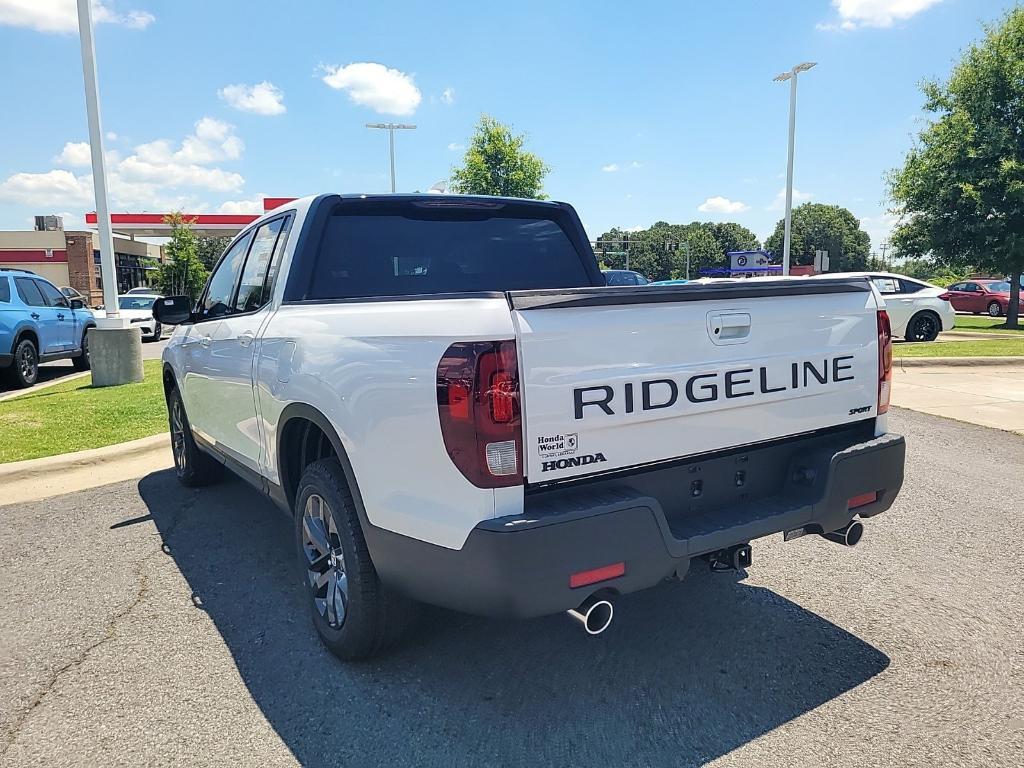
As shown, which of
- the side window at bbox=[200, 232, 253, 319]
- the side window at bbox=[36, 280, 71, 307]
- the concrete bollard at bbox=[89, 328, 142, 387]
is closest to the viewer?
the side window at bbox=[200, 232, 253, 319]

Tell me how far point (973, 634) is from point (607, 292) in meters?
2.31

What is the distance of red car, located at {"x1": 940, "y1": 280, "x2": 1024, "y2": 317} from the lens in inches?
1155

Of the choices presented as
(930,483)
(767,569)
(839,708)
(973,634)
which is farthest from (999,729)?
(930,483)

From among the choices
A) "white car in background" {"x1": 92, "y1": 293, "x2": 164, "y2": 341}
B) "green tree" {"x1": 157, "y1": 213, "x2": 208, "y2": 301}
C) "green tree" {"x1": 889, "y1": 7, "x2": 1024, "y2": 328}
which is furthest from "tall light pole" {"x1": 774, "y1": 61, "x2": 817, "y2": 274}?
"green tree" {"x1": 157, "y1": 213, "x2": 208, "y2": 301}

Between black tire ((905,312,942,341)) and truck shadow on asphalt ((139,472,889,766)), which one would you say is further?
black tire ((905,312,942,341))

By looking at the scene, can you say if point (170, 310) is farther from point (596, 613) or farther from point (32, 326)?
point (32, 326)

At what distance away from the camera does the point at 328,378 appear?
2842 mm

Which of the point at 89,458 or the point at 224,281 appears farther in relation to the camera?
the point at 89,458

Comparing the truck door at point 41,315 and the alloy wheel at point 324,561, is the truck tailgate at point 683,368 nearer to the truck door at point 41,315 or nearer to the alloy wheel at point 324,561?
the alloy wheel at point 324,561

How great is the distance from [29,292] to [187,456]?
9070 millimetres

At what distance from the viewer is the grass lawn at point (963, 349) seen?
1312cm

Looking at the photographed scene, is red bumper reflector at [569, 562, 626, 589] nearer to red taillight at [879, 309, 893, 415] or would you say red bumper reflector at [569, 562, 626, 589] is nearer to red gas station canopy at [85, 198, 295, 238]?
red taillight at [879, 309, 893, 415]

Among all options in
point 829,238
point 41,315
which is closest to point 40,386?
point 41,315

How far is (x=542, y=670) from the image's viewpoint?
9.75 ft
